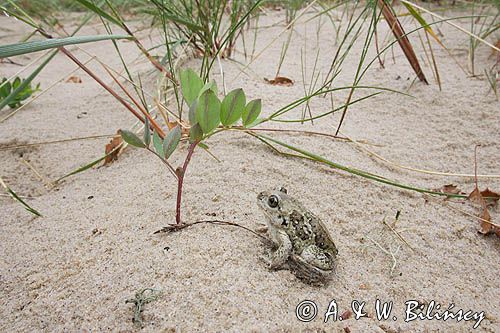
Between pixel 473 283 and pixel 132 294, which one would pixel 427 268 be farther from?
pixel 132 294

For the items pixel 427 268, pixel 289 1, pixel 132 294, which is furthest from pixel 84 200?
pixel 289 1

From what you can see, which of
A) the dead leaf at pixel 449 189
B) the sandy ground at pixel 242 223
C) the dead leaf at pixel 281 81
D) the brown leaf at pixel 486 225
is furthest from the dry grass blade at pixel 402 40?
the brown leaf at pixel 486 225

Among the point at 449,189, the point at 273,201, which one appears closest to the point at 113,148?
the point at 273,201

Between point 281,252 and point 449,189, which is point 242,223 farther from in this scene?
point 449,189

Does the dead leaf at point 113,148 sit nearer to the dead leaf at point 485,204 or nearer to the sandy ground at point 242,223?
the sandy ground at point 242,223

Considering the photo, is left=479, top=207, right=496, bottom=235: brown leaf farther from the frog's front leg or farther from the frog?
the frog's front leg

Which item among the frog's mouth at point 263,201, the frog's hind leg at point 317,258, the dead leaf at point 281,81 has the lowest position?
the frog's hind leg at point 317,258
